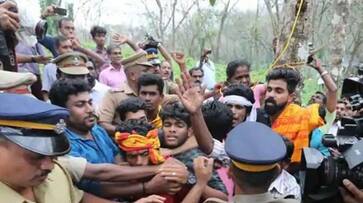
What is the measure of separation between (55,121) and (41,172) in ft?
0.74

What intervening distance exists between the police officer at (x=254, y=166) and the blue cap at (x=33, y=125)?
2.43 ft

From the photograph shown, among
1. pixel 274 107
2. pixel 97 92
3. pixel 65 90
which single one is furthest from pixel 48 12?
pixel 274 107

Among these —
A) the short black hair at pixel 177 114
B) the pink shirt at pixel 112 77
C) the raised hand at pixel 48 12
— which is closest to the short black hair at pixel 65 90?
the short black hair at pixel 177 114

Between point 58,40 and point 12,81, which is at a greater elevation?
point 12,81

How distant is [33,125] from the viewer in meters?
2.22

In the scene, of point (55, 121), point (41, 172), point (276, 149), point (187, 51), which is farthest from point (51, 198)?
point (187, 51)

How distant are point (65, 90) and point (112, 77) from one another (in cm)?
295

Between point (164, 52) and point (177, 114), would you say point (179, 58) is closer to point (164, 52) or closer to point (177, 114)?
point (164, 52)

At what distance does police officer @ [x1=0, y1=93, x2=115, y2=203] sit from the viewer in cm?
216

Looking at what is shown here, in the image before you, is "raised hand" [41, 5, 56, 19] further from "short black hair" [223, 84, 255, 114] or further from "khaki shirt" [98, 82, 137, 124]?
"short black hair" [223, 84, 255, 114]

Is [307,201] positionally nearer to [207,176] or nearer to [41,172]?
[207,176]

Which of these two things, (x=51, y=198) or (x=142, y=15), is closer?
(x=51, y=198)

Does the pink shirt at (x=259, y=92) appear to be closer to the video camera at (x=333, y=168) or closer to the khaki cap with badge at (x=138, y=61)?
the khaki cap with badge at (x=138, y=61)

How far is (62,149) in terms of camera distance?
228 cm
